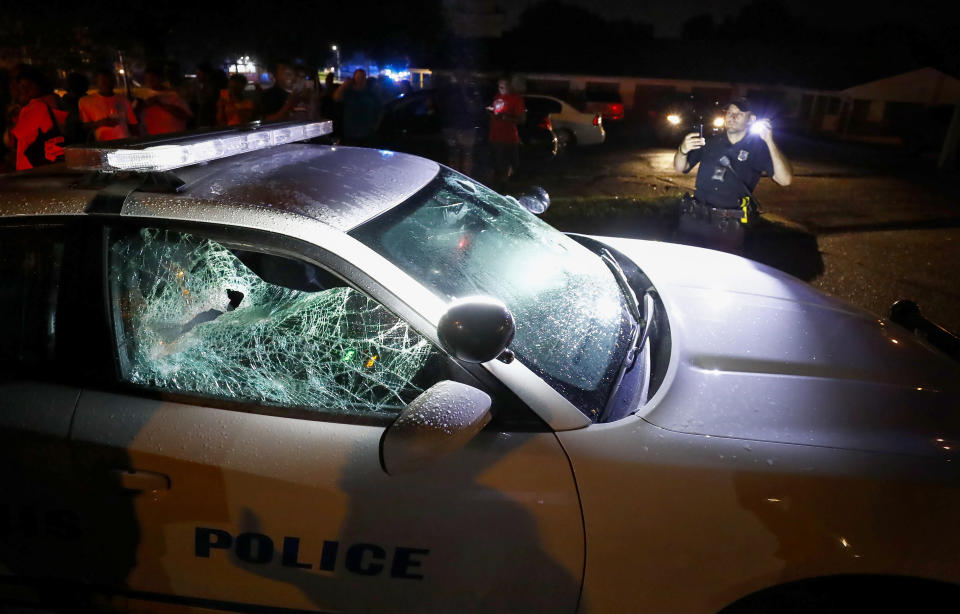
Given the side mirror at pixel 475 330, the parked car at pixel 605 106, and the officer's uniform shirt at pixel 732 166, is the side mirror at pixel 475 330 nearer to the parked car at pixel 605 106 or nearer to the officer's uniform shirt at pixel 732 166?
the officer's uniform shirt at pixel 732 166

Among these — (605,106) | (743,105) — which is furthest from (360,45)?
(743,105)

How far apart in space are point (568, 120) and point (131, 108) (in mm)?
10272

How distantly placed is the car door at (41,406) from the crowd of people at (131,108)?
311 cm

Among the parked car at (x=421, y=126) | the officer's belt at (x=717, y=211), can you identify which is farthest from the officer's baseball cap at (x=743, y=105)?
the parked car at (x=421, y=126)

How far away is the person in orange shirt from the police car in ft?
17.6

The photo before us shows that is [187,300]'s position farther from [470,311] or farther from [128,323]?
[470,311]

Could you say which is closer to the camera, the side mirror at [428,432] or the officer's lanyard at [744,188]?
the side mirror at [428,432]

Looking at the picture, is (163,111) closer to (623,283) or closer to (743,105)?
(743,105)

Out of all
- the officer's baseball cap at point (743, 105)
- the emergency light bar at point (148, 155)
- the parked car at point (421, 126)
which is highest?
the officer's baseball cap at point (743, 105)

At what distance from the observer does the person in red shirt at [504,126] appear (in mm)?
7902

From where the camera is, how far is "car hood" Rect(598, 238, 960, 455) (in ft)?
5.26

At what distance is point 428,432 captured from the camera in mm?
1375

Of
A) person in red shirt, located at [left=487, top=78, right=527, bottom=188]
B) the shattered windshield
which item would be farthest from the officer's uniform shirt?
person in red shirt, located at [left=487, top=78, right=527, bottom=188]

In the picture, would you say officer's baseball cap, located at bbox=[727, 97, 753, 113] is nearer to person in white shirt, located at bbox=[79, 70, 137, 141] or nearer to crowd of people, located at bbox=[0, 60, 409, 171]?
crowd of people, located at bbox=[0, 60, 409, 171]
